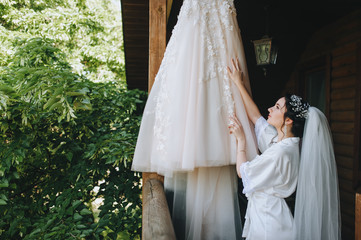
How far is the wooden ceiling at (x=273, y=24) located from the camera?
3.74m

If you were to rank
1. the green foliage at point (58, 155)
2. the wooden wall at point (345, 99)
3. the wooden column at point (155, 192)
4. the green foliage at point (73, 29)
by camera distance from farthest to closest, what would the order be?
the green foliage at point (73, 29) → the wooden wall at point (345, 99) → the green foliage at point (58, 155) → the wooden column at point (155, 192)

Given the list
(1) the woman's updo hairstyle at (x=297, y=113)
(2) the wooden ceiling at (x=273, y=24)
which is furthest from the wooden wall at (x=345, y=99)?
(1) the woman's updo hairstyle at (x=297, y=113)

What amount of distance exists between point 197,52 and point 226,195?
2.75 feet

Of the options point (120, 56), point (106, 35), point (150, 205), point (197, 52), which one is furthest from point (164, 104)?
point (106, 35)

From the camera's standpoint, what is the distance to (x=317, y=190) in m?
1.58

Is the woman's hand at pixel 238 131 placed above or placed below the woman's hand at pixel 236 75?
below

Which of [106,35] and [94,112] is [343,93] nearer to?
Result: [94,112]

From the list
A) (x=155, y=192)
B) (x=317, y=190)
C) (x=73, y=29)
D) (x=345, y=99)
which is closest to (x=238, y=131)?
(x=317, y=190)

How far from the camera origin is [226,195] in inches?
67.3

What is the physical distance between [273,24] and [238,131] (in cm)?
340

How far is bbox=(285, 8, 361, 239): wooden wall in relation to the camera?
3512 millimetres

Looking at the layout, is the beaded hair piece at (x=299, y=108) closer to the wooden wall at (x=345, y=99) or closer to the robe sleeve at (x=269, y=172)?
the robe sleeve at (x=269, y=172)

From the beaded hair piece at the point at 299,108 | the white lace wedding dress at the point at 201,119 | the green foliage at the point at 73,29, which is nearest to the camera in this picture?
the white lace wedding dress at the point at 201,119

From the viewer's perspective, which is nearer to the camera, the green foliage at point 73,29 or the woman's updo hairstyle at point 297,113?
the woman's updo hairstyle at point 297,113
